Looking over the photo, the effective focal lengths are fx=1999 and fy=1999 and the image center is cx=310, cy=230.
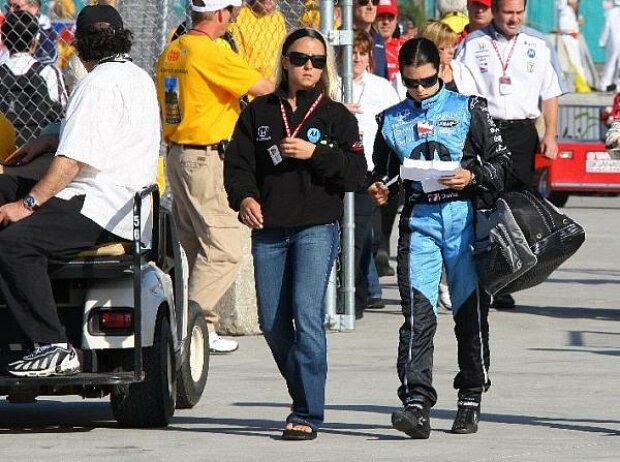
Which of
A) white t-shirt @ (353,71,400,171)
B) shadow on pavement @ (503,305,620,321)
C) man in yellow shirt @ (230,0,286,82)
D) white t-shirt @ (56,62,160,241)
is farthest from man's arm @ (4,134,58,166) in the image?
shadow on pavement @ (503,305,620,321)

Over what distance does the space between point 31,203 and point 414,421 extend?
1902mm

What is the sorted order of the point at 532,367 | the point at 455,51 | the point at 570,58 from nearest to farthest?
1. the point at 532,367
2. the point at 455,51
3. the point at 570,58

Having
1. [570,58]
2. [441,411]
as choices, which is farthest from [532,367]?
[570,58]

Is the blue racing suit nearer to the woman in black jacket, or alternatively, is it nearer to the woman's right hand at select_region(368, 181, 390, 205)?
the woman's right hand at select_region(368, 181, 390, 205)

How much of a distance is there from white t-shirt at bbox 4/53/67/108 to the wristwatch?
3984 millimetres

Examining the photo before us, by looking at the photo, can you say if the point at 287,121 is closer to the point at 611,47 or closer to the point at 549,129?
the point at 549,129

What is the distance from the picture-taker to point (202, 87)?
11.4 meters

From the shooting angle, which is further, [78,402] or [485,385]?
[78,402]

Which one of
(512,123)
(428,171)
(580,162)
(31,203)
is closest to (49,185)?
(31,203)

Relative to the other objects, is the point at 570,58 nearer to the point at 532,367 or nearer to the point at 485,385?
the point at 532,367

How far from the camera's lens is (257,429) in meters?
8.81

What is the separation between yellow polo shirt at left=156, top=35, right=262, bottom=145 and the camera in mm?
11320

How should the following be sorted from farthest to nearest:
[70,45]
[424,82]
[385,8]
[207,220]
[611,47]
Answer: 1. [611,47]
2. [385,8]
3. [70,45]
4. [207,220]
5. [424,82]

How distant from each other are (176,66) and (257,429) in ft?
10.6
